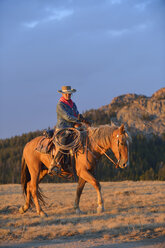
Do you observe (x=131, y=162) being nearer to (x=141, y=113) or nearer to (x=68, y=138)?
(x=141, y=113)

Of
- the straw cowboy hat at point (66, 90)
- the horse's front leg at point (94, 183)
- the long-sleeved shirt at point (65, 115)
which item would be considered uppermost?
the straw cowboy hat at point (66, 90)

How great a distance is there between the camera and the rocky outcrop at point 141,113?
112 ft

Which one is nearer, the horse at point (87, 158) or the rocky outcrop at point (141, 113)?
the horse at point (87, 158)

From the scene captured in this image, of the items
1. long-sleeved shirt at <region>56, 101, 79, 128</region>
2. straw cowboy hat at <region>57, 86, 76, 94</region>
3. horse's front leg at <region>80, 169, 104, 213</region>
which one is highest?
straw cowboy hat at <region>57, 86, 76, 94</region>

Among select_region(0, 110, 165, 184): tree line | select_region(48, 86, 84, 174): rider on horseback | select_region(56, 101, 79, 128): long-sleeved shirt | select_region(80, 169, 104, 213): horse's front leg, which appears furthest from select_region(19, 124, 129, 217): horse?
select_region(0, 110, 165, 184): tree line

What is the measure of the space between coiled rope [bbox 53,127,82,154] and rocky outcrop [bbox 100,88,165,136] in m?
24.0

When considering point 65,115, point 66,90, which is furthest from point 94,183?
point 66,90

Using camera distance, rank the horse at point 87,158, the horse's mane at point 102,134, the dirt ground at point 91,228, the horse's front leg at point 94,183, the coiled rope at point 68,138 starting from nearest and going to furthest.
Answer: the dirt ground at point 91,228
the horse at point 87,158
the horse's front leg at point 94,183
the horse's mane at point 102,134
the coiled rope at point 68,138

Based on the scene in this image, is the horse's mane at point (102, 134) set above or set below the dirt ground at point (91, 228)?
above

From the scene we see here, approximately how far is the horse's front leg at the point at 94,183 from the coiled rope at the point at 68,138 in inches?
26.5

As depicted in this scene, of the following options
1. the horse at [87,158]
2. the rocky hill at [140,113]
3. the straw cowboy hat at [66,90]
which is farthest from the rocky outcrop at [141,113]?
the straw cowboy hat at [66,90]

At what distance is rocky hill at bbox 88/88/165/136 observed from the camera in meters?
34.2

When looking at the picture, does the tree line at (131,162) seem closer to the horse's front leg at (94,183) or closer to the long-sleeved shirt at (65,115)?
the long-sleeved shirt at (65,115)

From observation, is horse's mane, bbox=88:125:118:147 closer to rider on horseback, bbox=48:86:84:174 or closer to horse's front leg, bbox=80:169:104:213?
rider on horseback, bbox=48:86:84:174
